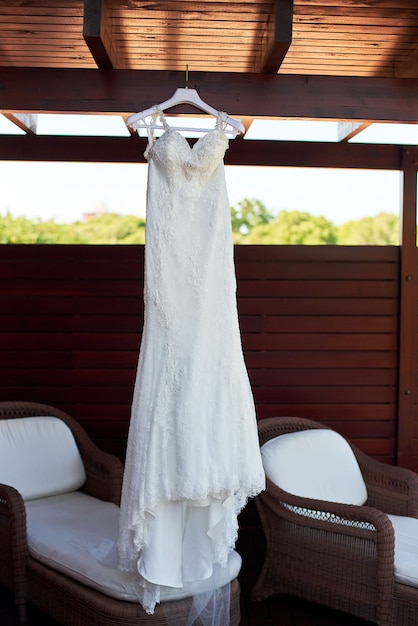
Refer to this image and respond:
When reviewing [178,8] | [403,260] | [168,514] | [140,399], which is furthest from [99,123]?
[168,514]

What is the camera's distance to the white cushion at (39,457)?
446 cm

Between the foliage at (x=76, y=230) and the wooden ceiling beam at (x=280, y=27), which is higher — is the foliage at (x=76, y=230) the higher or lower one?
the lower one

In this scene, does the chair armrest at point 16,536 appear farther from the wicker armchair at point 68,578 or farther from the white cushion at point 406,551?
the white cushion at point 406,551

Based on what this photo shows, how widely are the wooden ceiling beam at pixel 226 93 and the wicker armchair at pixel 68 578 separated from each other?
2078 millimetres

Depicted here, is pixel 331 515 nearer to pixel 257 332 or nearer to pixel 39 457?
pixel 257 332

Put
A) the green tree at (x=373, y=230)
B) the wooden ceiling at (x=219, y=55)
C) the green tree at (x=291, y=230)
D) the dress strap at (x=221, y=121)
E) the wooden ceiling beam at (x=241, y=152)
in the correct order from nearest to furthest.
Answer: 1. the dress strap at (x=221, y=121)
2. the wooden ceiling at (x=219, y=55)
3. the wooden ceiling beam at (x=241, y=152)
4. the green tree at (x=291, y=230)
5. the green tree at (x=373, y=230)

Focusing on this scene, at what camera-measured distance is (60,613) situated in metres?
3.63

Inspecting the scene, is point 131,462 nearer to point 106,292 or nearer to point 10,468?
point 10,468

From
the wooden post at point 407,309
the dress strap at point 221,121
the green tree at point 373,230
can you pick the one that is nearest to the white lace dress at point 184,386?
the dress strap at point 221,121

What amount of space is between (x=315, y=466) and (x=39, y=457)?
173 cm

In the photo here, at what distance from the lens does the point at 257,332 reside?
524 centimetres

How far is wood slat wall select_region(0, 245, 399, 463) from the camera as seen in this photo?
516cm

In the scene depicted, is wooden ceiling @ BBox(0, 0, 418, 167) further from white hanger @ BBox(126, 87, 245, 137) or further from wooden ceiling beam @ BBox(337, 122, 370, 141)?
wooden ceiling beam @ BBox(337, 122, 370, 141)

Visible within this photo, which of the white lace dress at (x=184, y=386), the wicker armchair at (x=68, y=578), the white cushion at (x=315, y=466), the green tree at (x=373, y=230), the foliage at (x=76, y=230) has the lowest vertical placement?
the wicker armchair at (x=68, y=578)
